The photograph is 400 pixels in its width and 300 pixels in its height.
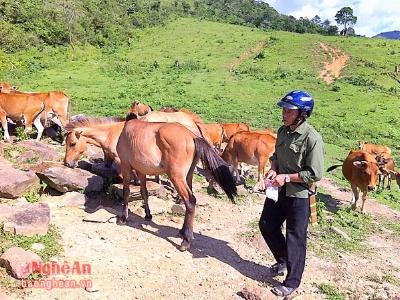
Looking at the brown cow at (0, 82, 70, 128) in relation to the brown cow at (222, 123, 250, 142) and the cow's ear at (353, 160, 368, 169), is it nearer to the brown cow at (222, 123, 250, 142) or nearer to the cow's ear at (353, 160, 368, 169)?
the brown cow at (222, 123, 250, 142)

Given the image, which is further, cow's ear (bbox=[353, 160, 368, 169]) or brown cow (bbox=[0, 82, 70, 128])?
brown cow (bbox=[0, 82, 70, 128])

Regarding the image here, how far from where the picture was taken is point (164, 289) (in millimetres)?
5781

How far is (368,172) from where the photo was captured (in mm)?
10680


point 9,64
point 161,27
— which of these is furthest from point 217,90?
point 161,27

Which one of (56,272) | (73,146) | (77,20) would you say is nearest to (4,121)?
(73,146)

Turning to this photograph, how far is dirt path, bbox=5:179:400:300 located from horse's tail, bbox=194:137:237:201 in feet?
3.59

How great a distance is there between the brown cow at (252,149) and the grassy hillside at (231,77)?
199 inches

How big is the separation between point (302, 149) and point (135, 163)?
2982 millimetres

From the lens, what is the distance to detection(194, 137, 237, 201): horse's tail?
680 centimetres

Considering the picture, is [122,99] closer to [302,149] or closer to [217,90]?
[217,90]

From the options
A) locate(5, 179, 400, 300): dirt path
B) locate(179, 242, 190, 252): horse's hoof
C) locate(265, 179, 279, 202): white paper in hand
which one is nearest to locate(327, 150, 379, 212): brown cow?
locate(5, 179, 400, 300): dirt path

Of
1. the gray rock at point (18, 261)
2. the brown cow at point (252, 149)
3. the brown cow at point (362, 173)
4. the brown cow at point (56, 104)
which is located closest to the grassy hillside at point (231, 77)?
the brown cow at point (362, 173)

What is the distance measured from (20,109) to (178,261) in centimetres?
683

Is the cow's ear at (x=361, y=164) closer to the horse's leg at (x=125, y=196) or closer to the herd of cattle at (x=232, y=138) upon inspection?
the herd of cattle at (x=232, y=138)
